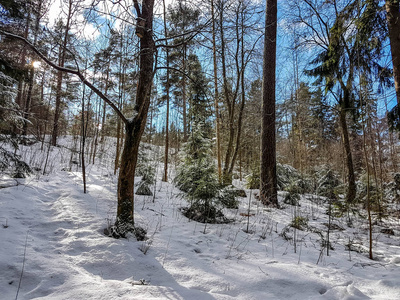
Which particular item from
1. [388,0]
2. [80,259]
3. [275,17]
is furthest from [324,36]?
[80,259]

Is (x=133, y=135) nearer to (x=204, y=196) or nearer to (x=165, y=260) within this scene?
(x=165, y=260)

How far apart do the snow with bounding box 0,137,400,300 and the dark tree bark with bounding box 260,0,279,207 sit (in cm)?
210

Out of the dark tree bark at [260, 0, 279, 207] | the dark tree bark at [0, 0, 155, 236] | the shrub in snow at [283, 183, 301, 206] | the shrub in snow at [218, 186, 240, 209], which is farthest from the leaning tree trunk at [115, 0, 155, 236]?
the shrub in snow at [283, 183, 301, 206]

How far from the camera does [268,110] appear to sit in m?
6.08

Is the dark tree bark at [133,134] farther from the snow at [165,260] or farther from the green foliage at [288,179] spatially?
the green foliage at [288,179]

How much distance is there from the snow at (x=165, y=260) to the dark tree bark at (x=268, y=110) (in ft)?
6.89

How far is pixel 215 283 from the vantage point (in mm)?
1912

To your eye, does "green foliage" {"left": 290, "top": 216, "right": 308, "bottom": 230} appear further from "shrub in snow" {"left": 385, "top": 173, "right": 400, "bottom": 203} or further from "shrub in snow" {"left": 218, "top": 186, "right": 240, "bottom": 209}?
"shrub in snow" {"left": 385, "top": 173, "right": 400, "bottom": 203}

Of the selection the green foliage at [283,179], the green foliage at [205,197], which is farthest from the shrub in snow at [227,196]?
the green foliage at [283,179]

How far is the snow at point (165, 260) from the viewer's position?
169cm

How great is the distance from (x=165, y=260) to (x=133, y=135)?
5.50ft

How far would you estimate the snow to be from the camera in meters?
1.69

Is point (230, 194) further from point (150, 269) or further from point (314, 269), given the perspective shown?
point (150, 269)

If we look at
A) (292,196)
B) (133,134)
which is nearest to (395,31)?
(292,196)
